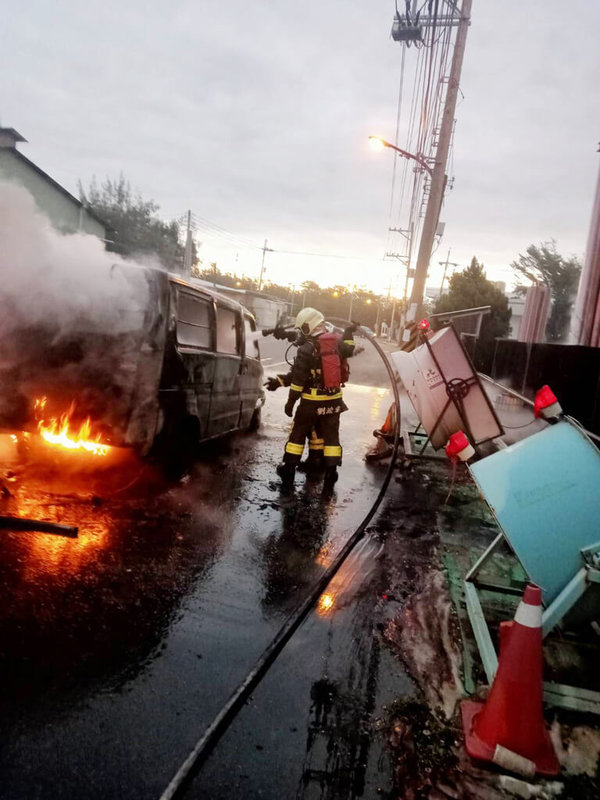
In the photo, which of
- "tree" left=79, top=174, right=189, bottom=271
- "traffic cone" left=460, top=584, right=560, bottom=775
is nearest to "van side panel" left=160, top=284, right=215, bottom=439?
"traffic cone" left=460, top=584, right=560, bottom=775

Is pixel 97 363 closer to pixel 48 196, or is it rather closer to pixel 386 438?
pixel 386 438

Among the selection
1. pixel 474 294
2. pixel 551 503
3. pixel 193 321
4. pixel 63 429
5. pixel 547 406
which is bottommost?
pixel 63 429

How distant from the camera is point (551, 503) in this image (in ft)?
9.16

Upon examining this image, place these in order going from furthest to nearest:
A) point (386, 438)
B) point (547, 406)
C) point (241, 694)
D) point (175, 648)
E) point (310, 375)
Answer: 1. point (386, 438)
2. point (310, 375)
3. point (547, 406)
4. point (175, 648)
5. point (241, 694)

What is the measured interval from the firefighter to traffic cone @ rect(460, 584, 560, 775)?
135 inches

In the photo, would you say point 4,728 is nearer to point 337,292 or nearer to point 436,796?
point 436,796

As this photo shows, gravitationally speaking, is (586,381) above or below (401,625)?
above

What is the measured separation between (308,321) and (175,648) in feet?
12.9

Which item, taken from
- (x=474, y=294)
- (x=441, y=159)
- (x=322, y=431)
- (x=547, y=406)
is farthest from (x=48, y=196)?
(x=547, y=406)

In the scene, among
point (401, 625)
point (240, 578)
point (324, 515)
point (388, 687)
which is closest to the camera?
point (388, 687)

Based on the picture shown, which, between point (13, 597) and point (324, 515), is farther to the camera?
point (324, 515)

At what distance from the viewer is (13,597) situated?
293 cm

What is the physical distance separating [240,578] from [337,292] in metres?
15.4

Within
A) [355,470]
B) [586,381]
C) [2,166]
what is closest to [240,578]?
[355,470]
